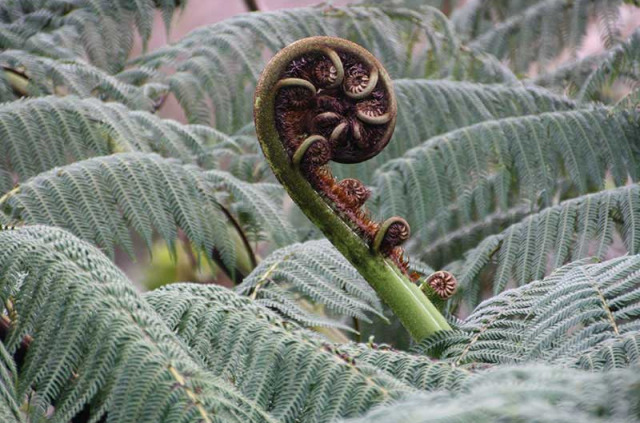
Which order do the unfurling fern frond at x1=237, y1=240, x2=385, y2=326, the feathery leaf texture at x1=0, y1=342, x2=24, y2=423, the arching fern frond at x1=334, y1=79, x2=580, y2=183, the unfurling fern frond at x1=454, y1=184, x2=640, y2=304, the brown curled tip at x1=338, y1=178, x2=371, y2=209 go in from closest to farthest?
the feathery leaf texture at x1=0, y1=342, x2=24, y2=423 → the brown curled tip at x1=338, y1=178, x2=371, y2=209 → the unfurling fern frond at x1=237, y1=240, x2=385, y2=326 → the unfurling fern frond at x1=454, y1=184, x2=640, y2=304 → the arching fern frond at x1=334, y1=79, x2=580, y2=183

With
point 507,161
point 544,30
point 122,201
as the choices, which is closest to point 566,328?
point 122,201

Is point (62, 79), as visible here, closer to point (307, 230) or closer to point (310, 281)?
point (307, 230)

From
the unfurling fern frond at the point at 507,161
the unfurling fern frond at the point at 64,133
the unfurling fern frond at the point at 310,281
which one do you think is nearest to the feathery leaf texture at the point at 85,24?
the unfurling fern frond at the point at 64,133

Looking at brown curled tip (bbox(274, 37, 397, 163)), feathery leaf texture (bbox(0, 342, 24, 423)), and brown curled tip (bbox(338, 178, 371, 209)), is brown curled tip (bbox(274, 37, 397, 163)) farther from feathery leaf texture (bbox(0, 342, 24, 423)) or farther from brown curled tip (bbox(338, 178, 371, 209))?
feathery leaf texture (bbox(0, 342, 24, 423))

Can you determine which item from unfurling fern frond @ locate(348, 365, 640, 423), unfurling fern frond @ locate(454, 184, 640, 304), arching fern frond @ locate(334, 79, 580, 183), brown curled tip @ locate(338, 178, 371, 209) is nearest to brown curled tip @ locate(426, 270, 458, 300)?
brown curled tip @ locate(338, 178, 371, 209)

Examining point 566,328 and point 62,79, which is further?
point 62,79

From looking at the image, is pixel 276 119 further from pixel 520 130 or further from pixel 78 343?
pixel 520 130

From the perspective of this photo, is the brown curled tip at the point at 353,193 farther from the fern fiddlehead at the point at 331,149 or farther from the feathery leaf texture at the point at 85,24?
the feathery leaf texture at the point at 85,24
